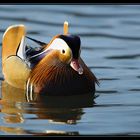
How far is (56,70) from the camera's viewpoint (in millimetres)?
10047

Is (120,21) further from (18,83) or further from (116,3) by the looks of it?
(18,83)

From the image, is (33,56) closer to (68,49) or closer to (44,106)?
(68,49)

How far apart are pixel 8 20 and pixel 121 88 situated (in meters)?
3.80

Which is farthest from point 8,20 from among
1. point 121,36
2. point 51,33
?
point 121,36

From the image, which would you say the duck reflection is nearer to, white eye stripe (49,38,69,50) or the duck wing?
the duck wing

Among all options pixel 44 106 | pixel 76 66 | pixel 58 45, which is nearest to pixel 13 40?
pixel 58 45

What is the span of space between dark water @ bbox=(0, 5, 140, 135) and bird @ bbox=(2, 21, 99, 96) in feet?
0.45

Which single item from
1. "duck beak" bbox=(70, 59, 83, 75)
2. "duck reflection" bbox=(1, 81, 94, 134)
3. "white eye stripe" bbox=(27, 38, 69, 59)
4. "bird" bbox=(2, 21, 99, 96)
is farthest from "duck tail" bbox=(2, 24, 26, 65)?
"duck beak" bbox=(70, 59, 83, 75)

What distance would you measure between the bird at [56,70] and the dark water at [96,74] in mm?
138

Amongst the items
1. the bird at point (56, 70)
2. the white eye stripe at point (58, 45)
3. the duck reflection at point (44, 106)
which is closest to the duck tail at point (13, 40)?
the bird at point (56, 70)

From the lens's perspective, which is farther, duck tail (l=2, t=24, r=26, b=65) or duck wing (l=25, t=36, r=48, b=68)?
duck tail (l=2, t=24, r=26, b=65)

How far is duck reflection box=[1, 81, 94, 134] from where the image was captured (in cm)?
905

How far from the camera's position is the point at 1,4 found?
48.4 ft

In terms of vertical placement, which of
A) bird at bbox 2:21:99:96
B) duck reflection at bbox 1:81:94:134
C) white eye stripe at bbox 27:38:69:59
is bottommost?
duck reflection at bbox 1:81:94:134
